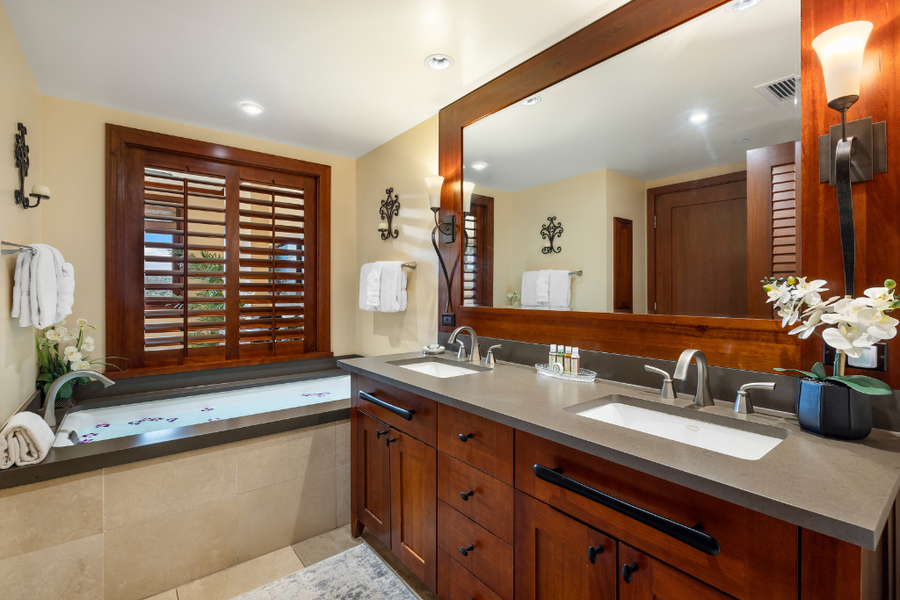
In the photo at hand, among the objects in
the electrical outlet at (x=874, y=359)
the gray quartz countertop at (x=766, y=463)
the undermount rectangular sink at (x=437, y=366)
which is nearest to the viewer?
the gray quartz countertop at (x=766, y=463)

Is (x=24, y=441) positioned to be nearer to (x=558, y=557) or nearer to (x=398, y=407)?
(x=398, y=407)

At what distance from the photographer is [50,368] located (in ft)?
7.72

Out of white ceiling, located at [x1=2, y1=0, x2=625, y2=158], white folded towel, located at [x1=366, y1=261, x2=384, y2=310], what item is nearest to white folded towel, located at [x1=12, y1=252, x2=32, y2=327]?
white ceiling, located at [x1=2, y1=0, x2=625, y2=158]

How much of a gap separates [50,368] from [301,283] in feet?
5.10

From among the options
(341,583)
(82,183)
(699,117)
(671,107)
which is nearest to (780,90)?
(699,117)

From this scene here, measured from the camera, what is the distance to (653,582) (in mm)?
918

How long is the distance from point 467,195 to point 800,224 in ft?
5.05

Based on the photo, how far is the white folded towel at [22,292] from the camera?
1843 millimetres

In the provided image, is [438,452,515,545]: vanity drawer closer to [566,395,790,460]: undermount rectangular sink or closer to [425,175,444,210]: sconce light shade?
[566,395,790,460]: undermount rectangular sink

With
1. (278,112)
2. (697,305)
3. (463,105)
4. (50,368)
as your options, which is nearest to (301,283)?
(278,112)

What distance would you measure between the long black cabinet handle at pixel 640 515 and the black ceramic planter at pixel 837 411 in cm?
45

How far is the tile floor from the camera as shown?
1.80 m

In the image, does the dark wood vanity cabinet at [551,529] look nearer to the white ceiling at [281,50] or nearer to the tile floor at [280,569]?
the tile floor at [280,569]

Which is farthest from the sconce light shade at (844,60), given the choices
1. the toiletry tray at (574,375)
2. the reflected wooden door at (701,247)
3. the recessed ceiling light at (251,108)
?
the recessed ceiling light at (251,108)
